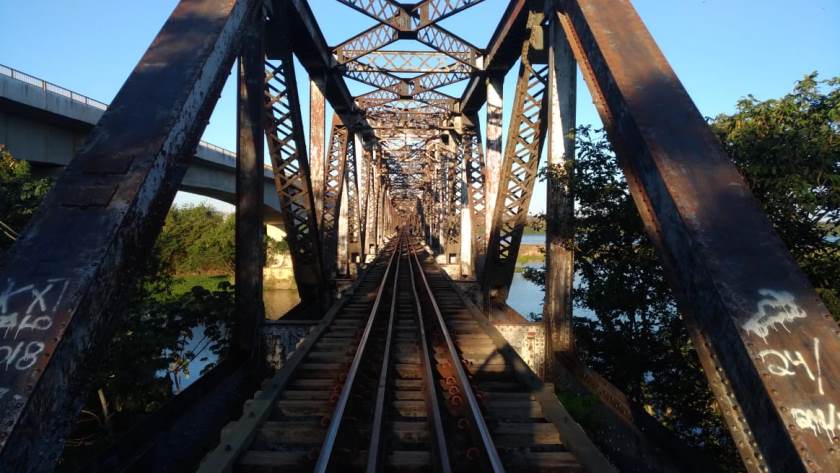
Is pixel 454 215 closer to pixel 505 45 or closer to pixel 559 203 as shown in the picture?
pixel 505 45

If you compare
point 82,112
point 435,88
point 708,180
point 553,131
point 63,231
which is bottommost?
point 63,231

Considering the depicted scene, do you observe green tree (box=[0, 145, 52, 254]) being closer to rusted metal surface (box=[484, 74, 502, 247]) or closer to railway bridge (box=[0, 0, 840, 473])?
railway bridge (box=[0, 0, 840, 473])

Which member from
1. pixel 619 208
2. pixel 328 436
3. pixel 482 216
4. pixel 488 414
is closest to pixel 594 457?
pixel 488 414

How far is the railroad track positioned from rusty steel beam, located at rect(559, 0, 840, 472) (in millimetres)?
1100

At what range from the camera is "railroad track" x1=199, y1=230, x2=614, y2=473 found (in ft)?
10.8

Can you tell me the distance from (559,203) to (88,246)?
5291 mm

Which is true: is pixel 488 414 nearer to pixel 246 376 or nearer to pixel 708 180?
pixel 708 180

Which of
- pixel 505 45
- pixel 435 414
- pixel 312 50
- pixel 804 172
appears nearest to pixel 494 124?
pixel 505 45

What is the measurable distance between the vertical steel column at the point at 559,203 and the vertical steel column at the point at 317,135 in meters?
7.29

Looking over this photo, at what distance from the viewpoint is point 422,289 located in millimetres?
12164

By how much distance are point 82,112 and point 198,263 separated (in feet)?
98.7

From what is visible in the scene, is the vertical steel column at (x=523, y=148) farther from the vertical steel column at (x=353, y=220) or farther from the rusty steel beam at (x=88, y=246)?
the vertical steel column at (x=353, y=220)

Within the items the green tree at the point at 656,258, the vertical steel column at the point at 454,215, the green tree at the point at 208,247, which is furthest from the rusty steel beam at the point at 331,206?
the green tree at the point at 208,247

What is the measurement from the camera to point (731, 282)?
2691mm
